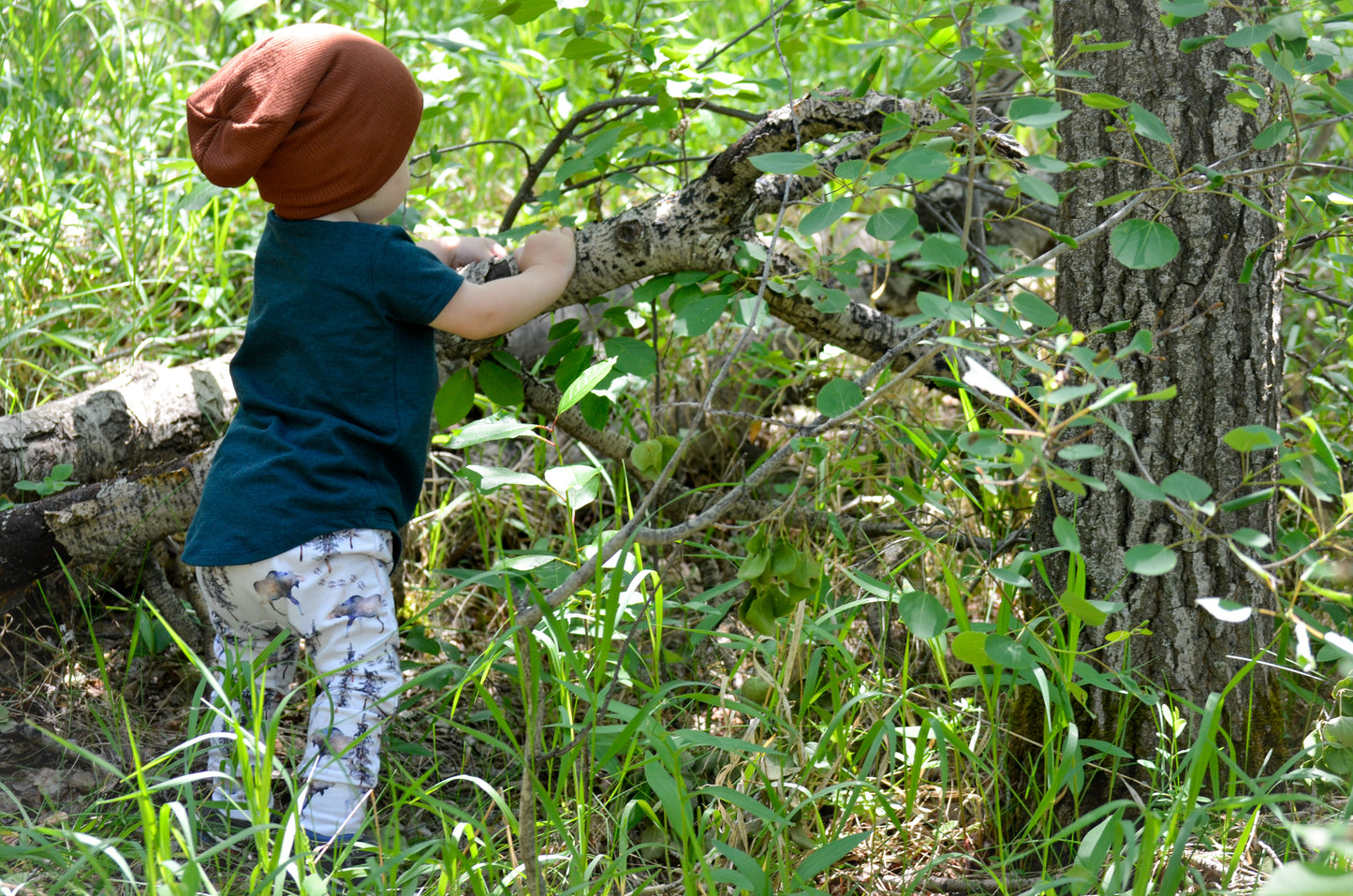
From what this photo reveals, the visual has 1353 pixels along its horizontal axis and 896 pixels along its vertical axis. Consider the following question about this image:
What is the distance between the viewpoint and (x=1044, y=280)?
3094 millimetres

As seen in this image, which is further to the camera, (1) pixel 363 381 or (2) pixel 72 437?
(2) pixel 72 437

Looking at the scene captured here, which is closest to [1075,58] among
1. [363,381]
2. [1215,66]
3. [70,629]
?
[1215,66]

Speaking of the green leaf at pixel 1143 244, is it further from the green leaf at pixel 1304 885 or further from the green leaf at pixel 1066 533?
the green leaf at pixel 1304 885

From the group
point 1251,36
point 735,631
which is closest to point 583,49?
point 1251,36

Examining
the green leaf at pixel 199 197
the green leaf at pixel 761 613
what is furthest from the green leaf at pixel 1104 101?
the green leaf at pixel 199 197

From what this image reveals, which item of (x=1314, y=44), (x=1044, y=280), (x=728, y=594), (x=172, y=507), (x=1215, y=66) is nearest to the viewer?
(x=1314, y=44)

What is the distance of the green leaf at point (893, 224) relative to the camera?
1.32 meters

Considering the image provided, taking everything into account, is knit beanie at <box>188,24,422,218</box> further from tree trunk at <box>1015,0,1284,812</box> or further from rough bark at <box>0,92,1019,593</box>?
tree trunk at <box>1015,0,1284,812</box>

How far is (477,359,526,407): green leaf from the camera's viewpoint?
2002mm

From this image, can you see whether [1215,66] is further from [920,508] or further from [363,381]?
[363,381]

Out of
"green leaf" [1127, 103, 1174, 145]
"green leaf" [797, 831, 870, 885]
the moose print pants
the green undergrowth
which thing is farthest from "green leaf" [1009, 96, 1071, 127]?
the moose print pants

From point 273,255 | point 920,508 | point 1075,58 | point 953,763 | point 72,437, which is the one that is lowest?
point 953,763

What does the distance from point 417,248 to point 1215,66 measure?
131cm

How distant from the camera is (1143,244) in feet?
4.36
